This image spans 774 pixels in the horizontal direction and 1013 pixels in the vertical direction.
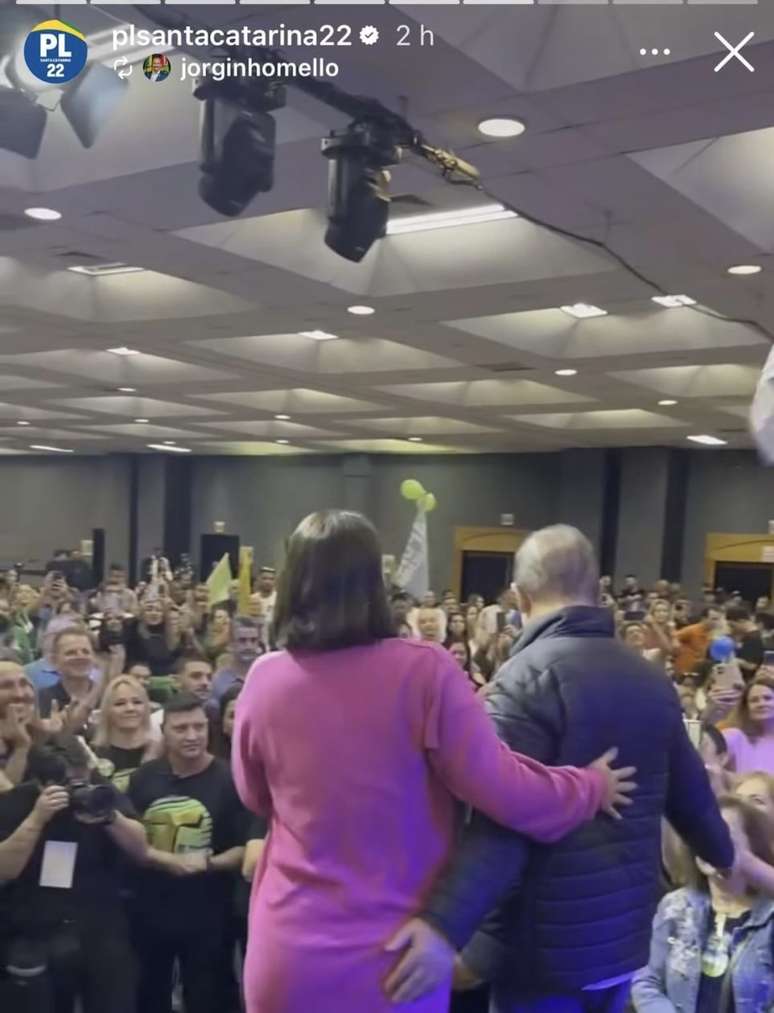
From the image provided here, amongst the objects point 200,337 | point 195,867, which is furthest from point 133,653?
point 195,867

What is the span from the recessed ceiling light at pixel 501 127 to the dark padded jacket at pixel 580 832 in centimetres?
181

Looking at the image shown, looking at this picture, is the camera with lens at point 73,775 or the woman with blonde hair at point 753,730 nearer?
the camera with lens at point 73,775

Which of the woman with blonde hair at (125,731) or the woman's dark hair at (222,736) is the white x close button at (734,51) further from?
the woman with blonde hair at (125,731)

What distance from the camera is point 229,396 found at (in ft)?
32.3

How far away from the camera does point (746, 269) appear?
14.6 feet

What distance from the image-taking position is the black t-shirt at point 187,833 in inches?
103

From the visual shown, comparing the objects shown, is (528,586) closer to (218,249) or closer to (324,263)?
(218,249)

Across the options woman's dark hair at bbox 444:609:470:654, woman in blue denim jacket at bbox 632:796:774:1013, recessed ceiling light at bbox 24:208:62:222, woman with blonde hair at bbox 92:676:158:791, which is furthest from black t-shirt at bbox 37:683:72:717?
woman's dark hair at bbox 444:609:470:654

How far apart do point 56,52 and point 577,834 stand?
92.2 inches

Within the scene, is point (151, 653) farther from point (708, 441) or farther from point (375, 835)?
point (708, 441)

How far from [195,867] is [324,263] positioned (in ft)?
10.3

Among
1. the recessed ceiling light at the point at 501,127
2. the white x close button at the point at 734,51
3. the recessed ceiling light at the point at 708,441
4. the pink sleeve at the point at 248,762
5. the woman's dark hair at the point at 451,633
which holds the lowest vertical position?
the woman's dark hair at the point at 451,633

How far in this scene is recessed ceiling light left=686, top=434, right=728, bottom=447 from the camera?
11406 mm

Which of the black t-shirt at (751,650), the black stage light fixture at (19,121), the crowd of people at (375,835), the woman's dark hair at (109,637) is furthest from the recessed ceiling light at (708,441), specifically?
the black stage light fixture at (19,121)
